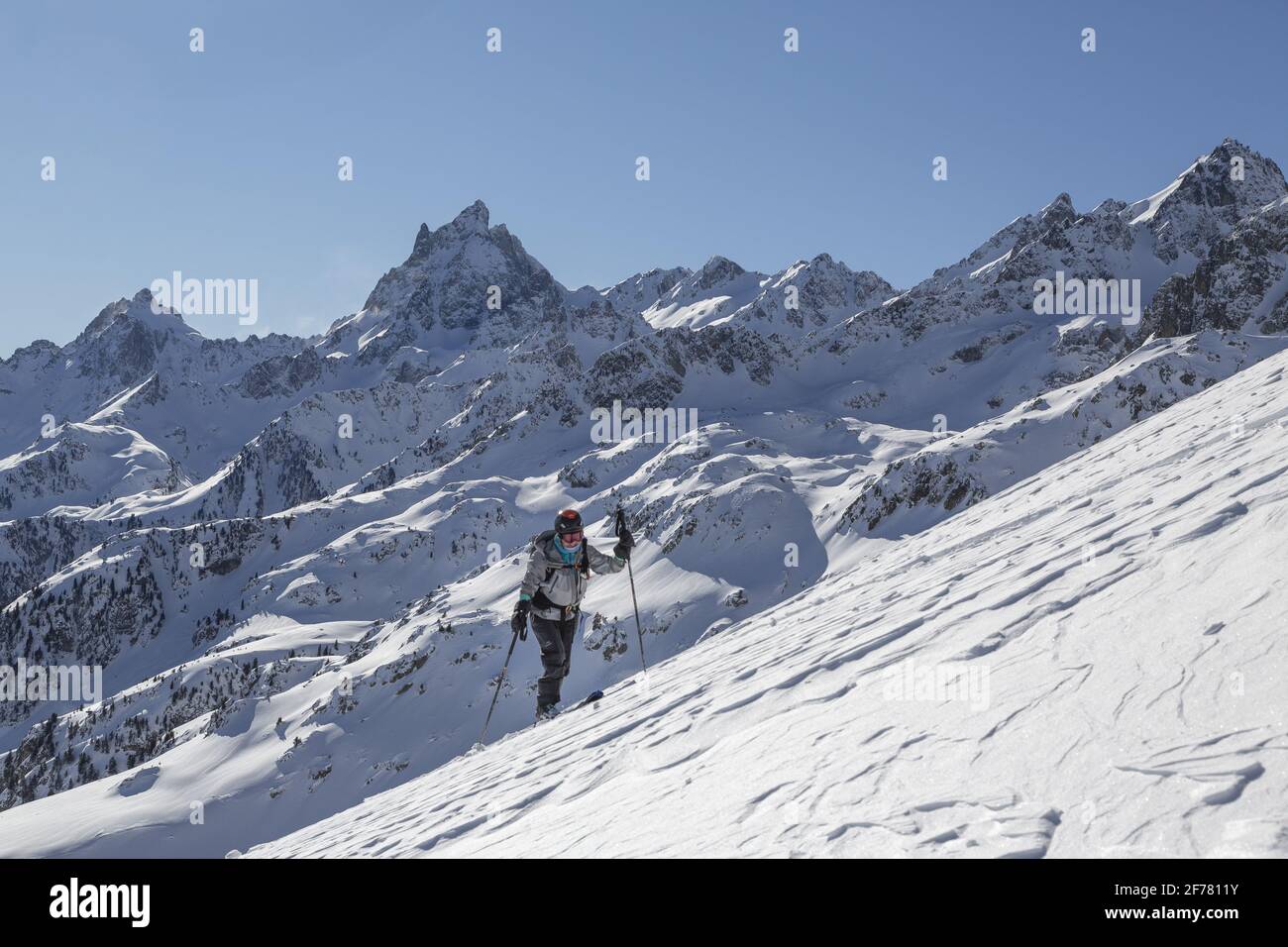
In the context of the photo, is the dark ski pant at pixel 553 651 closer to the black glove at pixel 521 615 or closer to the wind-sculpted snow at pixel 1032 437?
the black glove at pixel 521 615

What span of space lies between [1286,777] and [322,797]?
43672 mm

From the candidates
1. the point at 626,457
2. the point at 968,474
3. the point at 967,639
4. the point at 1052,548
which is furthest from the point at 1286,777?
the point at 626,457

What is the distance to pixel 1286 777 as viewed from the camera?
2887 millimetres

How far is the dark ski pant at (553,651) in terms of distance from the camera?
42.0 ft

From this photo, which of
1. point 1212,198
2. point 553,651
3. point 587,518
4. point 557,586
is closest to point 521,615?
point 557,586

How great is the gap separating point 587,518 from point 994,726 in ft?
242

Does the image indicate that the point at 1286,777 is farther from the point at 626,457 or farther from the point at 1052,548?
the point at 626,457

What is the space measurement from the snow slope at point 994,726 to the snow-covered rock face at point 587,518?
0.25m

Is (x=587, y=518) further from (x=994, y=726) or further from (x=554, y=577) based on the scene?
(x=994, y=726)

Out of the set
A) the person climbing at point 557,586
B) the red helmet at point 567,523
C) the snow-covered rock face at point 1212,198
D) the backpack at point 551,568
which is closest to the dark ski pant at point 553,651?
the person climbing at point 557,586

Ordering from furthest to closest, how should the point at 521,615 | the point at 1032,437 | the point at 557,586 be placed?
the point at 1032,437, the point at 557,586, the point at 521,615

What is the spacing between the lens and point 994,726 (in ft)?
13.3

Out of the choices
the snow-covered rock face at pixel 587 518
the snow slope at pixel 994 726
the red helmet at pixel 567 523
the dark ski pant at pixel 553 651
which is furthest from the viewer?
the snow-covered rock face at pixel 587 518
